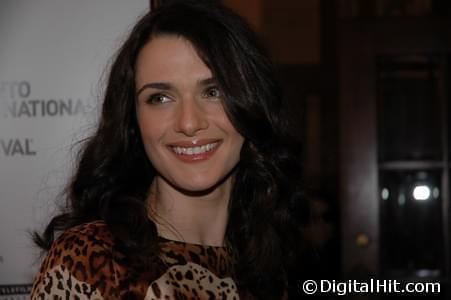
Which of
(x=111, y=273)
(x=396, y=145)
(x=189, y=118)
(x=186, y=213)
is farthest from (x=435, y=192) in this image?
(x=111, y=273)

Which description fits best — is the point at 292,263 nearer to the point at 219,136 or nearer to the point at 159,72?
the point at 219,136

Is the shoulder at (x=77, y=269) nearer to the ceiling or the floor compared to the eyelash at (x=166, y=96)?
nearer to the floor

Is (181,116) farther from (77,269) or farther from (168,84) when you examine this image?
(77,269)

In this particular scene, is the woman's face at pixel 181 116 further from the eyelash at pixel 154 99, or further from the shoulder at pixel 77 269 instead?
the shoulder at pixel 77 269

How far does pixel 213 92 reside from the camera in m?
1.41

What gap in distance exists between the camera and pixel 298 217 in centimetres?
176

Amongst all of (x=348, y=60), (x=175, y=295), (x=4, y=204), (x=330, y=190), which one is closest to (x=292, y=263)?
(x=175, y=295)

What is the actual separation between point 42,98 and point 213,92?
23.7 inches

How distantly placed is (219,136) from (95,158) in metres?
0.29

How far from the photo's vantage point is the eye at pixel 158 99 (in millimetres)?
1406

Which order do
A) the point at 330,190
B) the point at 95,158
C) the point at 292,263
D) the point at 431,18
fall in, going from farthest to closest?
the point at 330,190
the point at 431,18
the point at 292,263
the point at 95,158

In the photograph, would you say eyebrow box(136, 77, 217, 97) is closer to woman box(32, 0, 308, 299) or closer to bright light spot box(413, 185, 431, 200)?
woman box(32, 0, 308, 299)

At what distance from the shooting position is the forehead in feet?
4.53

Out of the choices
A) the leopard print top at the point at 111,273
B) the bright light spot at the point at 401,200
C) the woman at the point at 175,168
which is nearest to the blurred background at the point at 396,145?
the bright light spot at the point at 401,200
